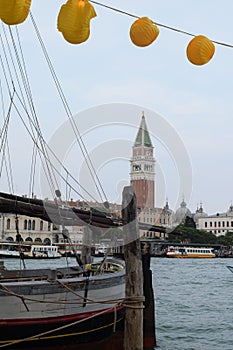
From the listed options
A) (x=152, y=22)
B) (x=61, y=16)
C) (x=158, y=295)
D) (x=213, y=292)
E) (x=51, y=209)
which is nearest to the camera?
(x=61, y=16)

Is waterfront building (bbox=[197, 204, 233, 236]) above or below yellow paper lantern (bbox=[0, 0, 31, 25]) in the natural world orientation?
above

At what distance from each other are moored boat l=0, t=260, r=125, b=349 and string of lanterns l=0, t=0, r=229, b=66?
13.2 ft

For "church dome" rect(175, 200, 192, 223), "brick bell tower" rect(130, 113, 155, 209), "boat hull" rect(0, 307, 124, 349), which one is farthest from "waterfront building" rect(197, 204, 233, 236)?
"boat hull" rect(0, 307, 124, 349)

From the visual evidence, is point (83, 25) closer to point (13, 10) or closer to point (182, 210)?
point (13, 10)

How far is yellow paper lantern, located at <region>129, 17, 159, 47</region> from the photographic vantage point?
8.16m

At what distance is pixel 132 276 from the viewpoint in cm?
954

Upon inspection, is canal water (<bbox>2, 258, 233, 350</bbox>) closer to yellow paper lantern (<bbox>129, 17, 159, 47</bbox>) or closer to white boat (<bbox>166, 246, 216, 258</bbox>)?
yellow paper lantern (<bbox>129, 17, 159, 47</bbox>)

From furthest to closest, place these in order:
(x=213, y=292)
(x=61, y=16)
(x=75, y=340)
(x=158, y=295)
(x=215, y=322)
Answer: (x=213, y=292), (x=158, y=295), (x=215, y=322), (x=75, y=340), (x=61, y=16)

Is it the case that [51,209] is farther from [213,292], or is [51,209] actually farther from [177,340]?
[213,292]

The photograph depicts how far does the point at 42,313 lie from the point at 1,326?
79 centimetres

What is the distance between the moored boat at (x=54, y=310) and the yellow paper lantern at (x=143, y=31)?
13.7 ft

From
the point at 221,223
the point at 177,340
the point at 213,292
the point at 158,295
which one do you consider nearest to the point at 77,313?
the point at 177,340

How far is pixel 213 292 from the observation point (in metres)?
29.1

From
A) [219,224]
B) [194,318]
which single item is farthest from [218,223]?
[194,318]
